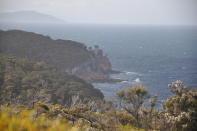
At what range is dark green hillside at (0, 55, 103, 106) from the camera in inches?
2603

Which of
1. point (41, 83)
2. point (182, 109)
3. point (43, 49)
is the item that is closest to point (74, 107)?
point (182, 109)

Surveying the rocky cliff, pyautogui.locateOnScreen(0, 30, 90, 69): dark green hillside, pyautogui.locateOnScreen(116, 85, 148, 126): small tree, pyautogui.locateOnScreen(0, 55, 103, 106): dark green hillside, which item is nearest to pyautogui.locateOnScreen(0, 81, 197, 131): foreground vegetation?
pyautogui.locateOnScreen(116, 85, 148, 126): small tree

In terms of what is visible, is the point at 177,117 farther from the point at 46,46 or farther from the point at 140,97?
the point at 46,46

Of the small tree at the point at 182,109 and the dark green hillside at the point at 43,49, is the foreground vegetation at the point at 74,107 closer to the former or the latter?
the small tree at the point at 182,109

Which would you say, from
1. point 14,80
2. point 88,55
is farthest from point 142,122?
point 88,55

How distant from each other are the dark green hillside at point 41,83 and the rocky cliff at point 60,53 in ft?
92.2

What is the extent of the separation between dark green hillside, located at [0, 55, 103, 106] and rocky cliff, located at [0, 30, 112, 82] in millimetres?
28088

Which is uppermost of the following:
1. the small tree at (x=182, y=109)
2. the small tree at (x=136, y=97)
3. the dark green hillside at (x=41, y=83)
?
the small tree at (x=182, y=109)

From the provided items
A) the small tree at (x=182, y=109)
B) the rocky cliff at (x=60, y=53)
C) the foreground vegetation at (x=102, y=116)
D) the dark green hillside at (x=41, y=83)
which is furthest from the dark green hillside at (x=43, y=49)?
the small tree at (x=182, y=109)

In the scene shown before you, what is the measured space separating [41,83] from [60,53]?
6011cm

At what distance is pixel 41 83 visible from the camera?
74.3 metres

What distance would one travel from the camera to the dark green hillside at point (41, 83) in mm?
66125

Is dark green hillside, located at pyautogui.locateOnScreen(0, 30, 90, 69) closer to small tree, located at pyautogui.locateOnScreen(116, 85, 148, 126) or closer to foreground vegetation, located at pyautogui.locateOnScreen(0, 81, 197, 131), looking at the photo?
foreground vegetation, located at pyautogui.locateOnScreen(0, 81, 197, 131)

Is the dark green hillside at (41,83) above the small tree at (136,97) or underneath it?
underneath
